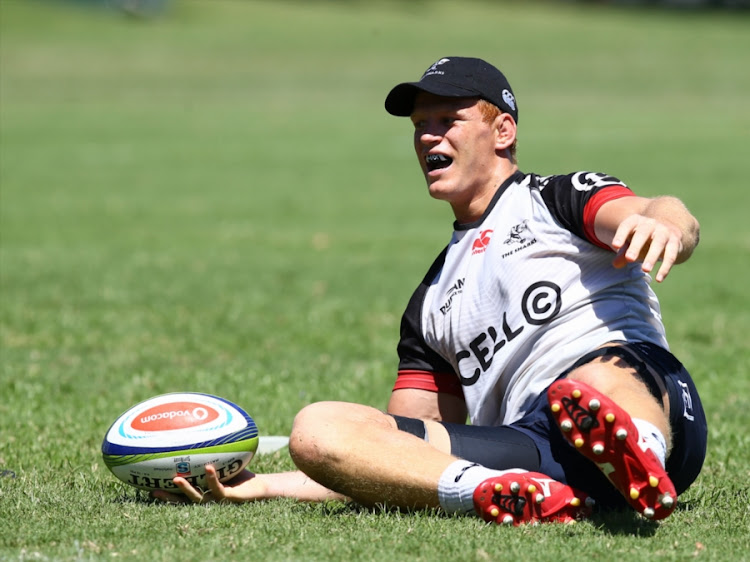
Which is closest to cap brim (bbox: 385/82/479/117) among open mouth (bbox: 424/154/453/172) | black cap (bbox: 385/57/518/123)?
black cap (bbox: 385/57/518/123)

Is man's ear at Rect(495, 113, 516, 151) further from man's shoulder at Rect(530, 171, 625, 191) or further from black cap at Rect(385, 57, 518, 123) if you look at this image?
man's shoulder at Rect(530, 171, 625, 191)

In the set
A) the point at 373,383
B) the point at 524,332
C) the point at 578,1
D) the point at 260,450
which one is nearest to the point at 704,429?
the point at 524,332

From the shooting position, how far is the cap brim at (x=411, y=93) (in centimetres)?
526

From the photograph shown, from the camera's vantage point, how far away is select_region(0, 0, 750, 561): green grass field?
4410mm

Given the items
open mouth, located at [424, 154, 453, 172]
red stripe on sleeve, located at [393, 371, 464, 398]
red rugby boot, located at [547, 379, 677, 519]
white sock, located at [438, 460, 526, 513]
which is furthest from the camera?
red stripe on sleeve, located at [393, 371, 464, 398]

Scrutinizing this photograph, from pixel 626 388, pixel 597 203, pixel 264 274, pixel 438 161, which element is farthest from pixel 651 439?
pixel 264 274

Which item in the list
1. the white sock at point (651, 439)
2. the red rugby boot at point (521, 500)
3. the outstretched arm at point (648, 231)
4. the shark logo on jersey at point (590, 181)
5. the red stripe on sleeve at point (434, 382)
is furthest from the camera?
the red stripe on sleeve at point (434, 382)

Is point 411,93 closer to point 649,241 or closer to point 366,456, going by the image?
point 649,241

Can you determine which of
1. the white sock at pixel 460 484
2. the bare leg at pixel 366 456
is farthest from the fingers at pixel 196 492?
the white sock at pixel 460 484

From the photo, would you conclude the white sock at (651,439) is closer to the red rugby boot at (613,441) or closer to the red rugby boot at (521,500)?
the red rugby boot at (613,441)

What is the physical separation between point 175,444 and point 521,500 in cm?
156

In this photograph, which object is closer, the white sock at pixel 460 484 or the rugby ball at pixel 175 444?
the white sock at pixel 460 484

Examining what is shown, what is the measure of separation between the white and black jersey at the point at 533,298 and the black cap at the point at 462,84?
42 cm

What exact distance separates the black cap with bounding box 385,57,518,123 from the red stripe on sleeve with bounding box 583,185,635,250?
782 millimetres
